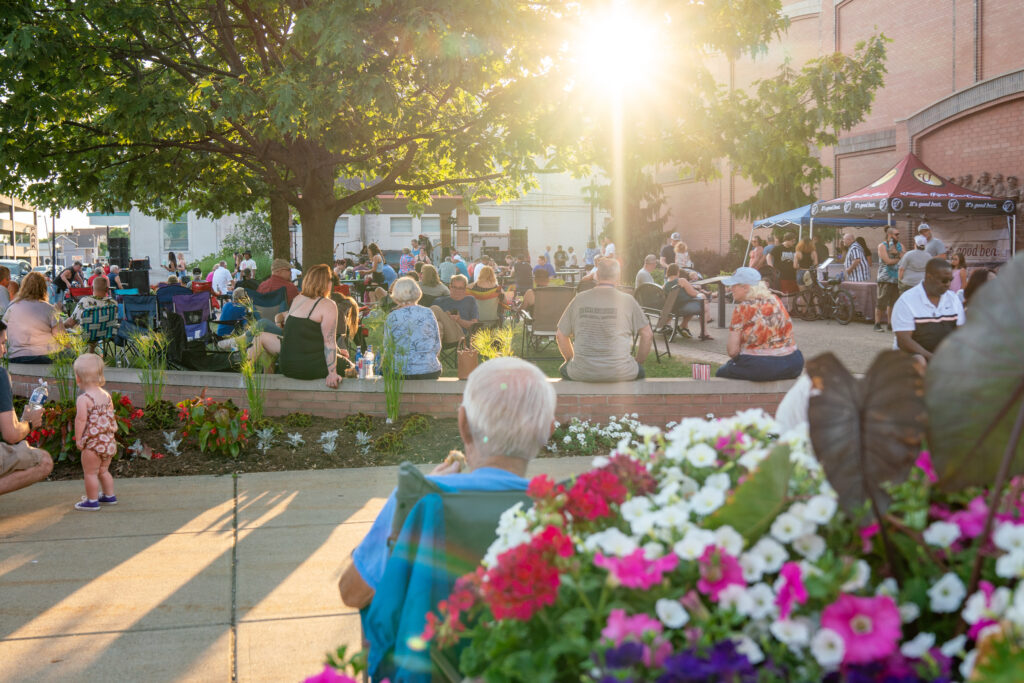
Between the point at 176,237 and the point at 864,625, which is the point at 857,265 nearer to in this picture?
the point at 864,625

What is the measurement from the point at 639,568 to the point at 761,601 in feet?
0.58

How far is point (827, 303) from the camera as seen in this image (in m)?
18.3

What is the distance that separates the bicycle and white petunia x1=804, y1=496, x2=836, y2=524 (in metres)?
17.5

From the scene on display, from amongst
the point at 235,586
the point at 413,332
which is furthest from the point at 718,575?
the point at 413,332

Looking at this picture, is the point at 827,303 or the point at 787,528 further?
the point at 827,303

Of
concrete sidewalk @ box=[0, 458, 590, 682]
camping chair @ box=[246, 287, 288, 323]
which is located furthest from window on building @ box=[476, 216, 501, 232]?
concrete sidewalk @ box=[0, 458, 590, 682]

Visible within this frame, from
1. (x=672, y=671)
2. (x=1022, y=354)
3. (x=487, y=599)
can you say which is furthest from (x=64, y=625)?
(x=1022, y=354)

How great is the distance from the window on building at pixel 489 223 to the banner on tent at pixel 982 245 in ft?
122

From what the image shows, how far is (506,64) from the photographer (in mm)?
12078

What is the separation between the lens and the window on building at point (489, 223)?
57281 mm

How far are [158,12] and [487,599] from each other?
42.9ft

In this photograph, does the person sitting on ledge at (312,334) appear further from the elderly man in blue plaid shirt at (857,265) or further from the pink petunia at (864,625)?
the elderly man in blue plaid shirt at (857,265)

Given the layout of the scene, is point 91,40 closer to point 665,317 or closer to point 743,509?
point 665,317

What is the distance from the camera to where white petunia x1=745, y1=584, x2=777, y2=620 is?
50.9 inches
